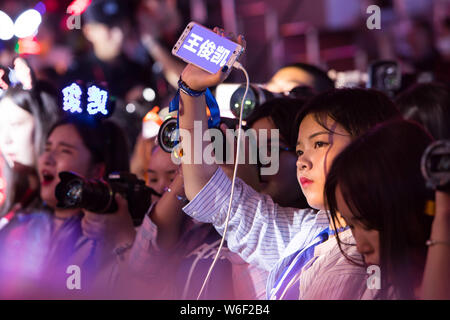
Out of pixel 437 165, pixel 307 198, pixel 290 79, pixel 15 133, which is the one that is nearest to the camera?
pixel 437 165

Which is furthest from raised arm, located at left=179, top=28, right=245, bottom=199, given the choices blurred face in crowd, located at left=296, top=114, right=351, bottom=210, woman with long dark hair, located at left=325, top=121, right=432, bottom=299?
woman with long dark hair, located at left=325, top=121, right=432, bottom=299

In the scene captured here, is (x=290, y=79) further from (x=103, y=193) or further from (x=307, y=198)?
(x=307, y=198)

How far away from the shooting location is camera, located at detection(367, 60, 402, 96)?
7.83 feet

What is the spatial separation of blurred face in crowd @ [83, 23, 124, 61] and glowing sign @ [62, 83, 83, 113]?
78.7 inches

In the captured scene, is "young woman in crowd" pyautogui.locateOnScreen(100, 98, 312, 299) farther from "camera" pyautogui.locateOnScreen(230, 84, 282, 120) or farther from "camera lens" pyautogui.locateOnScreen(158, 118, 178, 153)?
"camera lens" pyautogui.locateOnScreen(158, 118, 178, 153)

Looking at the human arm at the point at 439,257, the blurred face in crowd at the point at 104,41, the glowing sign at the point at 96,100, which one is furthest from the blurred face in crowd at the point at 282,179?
the blurred face in crowd at the point at 104,41

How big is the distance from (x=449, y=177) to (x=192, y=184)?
63 cm

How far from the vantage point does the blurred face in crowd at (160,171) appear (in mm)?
1911

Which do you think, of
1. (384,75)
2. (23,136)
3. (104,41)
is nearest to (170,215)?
(23,136)

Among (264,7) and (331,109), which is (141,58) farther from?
(331,109)

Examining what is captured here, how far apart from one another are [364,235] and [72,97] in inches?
36.0

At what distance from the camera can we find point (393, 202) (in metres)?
1.10

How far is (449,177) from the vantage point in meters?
1.01

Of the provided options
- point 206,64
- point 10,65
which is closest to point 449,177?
point 206,64
